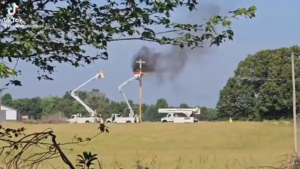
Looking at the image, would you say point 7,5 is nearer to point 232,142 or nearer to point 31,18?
point 31,18

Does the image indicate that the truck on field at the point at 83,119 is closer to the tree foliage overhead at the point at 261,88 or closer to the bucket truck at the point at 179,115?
the bucket truck at the point at 179,115

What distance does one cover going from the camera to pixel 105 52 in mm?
4133

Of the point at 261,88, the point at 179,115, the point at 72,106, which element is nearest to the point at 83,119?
the point at 72,106

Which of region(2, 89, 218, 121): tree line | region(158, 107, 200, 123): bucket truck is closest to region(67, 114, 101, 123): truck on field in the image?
region(2, 89, 218, 121): tree line

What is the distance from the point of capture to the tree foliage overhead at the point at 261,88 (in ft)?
172

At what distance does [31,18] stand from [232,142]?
28174 millimetres

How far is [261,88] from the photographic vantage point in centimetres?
5416

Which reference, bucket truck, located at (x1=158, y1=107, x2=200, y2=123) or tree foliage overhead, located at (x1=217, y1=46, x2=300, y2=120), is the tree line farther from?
tree foliage overhead, located at (x1=217, y1=46, x2=300, y2=120)

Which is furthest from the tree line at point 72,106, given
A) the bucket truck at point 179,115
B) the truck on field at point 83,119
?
the truck on field at point 83,119

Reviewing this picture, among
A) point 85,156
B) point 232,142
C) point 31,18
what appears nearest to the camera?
point 85,156

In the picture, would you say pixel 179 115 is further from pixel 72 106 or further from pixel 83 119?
pixel 72 106

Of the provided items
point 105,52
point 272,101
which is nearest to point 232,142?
point 272,101

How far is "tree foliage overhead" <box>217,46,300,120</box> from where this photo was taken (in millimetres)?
52438

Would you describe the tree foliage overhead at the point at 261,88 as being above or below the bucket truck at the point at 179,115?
above
